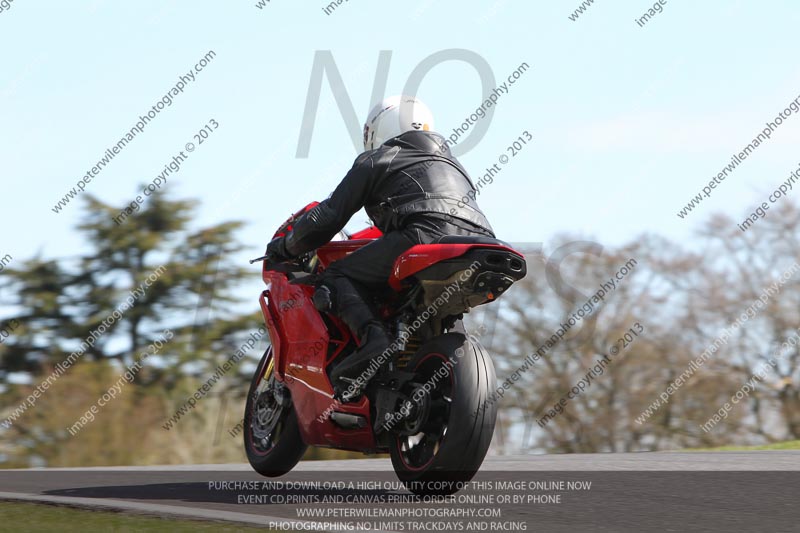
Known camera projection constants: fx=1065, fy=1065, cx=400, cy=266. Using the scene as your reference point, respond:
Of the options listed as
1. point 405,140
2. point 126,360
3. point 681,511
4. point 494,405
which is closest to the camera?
point 681,511

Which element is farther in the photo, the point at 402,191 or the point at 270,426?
the point at 270,426

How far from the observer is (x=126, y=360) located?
1507 centimetres

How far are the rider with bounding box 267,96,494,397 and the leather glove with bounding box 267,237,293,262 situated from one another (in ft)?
0.78

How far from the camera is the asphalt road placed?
471 centimetres

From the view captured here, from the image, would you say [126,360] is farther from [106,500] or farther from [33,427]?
[106,500]

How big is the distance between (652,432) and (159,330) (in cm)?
729

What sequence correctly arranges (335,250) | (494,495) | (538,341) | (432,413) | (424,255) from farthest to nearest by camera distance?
1. (538,341)
2. (335,250)
3. (494,495)
4. (432,413)
5. (424,255)

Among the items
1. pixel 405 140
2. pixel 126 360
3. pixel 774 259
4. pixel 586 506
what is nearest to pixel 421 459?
pixel 586 506

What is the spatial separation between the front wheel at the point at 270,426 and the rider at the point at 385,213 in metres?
0.85

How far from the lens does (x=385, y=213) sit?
607cm

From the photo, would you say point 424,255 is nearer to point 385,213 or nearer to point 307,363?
point 385,213

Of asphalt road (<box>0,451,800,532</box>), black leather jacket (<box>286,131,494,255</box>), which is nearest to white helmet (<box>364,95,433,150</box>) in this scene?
black leather jacket (<box>286,131,494,255</box>)

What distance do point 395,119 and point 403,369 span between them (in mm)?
1518

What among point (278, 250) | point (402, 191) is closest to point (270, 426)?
point (278, 250)
